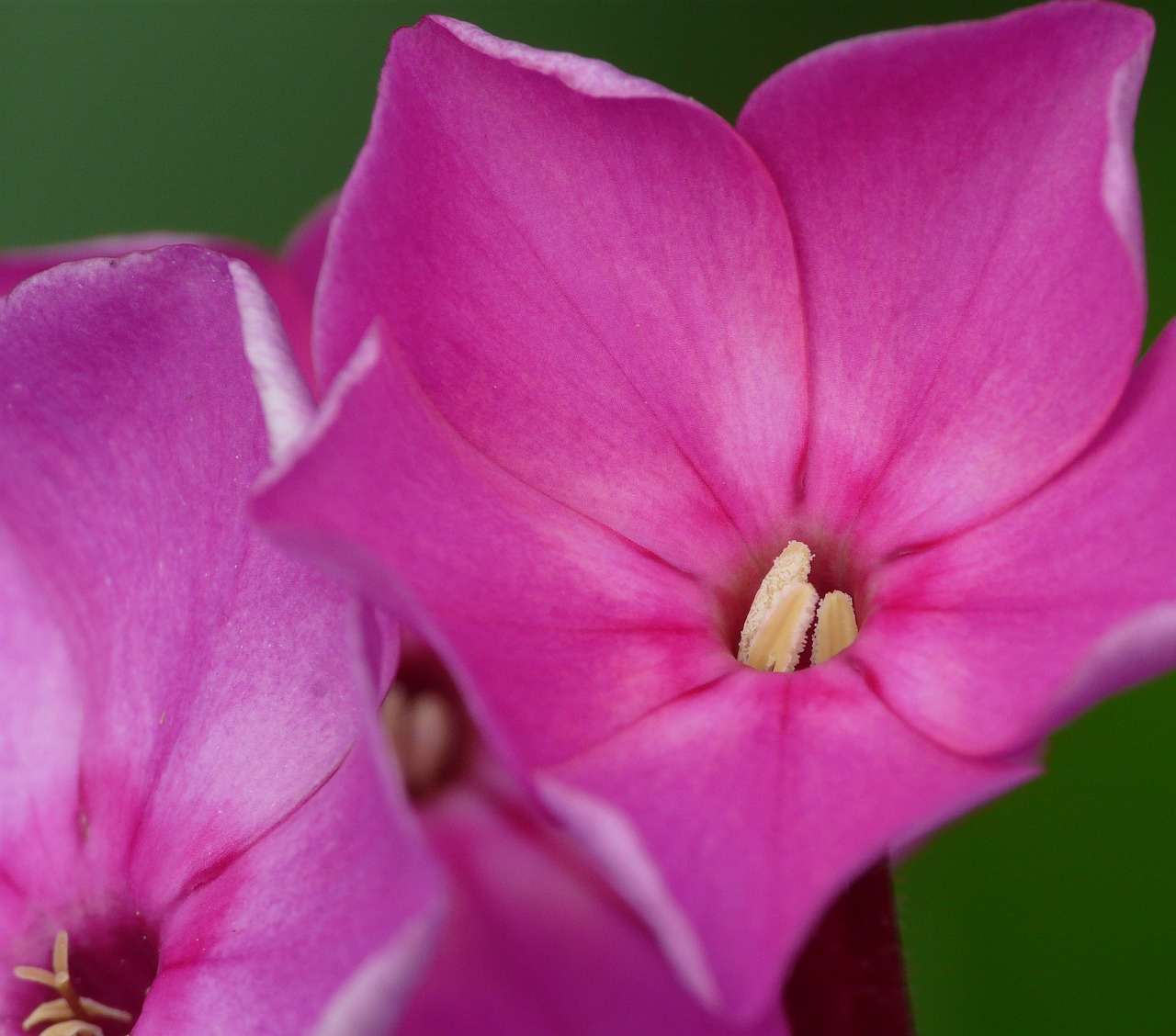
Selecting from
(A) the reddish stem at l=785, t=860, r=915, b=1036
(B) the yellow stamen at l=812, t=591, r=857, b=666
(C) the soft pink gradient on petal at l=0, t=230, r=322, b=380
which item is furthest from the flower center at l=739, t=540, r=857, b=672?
(C) the soft pink gradient on petal at l=0, t=230, r=322, b=380

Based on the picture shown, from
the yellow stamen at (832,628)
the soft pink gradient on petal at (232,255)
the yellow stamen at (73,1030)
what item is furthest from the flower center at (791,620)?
the yellow stamen at (73,1030)

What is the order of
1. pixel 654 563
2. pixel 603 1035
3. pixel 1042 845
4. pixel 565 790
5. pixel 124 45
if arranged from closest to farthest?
1. pixel 565 790
2. pixel 603 1035
3. pixel 654 563
4. pixel 1042 845
5. pixel 124 45

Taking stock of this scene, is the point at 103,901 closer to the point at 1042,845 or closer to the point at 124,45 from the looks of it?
the point at 1042,845

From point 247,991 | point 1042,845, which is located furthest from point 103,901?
point 1042,845

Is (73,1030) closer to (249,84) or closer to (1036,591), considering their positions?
(1036,591)

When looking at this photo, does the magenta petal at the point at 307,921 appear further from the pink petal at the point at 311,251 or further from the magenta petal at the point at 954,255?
the pink petal at the point at 311,251

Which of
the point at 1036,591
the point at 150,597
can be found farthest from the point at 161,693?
the point at 1036,591
